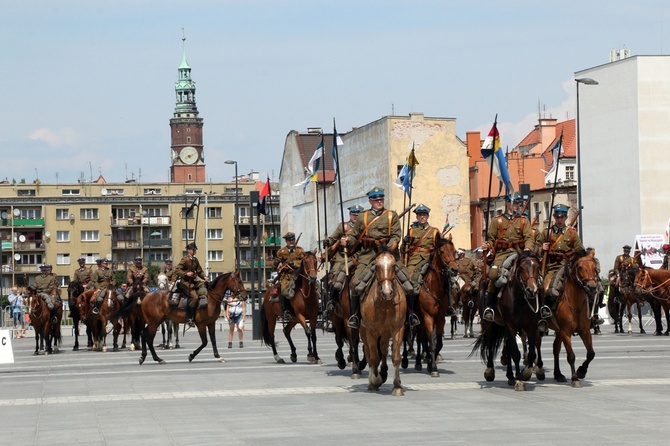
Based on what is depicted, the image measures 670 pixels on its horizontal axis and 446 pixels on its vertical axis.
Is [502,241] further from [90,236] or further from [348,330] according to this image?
[90,236]

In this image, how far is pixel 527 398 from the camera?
661 inches

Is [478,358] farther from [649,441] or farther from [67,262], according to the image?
[67,262]

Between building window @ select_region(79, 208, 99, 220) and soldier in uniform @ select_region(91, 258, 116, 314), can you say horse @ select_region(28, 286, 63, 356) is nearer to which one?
soldier in uniform @ select_region(91, 258, 116, 314)

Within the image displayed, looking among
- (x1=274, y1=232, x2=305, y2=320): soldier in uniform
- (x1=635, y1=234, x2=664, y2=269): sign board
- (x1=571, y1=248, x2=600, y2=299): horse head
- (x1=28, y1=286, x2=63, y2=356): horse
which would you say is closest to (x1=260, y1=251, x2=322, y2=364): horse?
(x1=274, y1=232, x2=305, y2=320): soldier in uniform

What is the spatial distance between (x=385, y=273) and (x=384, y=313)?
28.2 inches

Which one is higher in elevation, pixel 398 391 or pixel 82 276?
pixel 82 276

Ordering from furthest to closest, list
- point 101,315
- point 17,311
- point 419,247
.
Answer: point 17,311 → point 101,315 → point 419,247

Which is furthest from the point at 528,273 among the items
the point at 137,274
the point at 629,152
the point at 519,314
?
the point at 629,152

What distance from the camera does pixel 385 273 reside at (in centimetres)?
1733

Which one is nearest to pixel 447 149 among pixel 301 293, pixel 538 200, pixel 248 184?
pixel 538 200

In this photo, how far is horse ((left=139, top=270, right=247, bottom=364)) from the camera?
27328 mm

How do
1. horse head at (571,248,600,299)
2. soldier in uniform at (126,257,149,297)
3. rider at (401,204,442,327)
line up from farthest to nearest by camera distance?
1. soldier in uniform at (126,257,149,297)
2. rider at (401,204,442,327)
3. horse head at (571,248,600,299)

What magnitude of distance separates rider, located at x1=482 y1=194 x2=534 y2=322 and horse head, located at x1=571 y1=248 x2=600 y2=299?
2.33 ft

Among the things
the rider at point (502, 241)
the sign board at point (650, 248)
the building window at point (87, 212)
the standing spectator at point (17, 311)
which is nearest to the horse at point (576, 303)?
the rider at point (502, 241)
